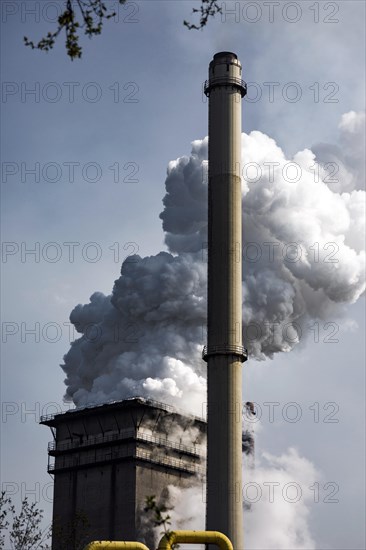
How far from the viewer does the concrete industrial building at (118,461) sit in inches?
2741

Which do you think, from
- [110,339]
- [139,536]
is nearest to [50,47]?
[139,536]

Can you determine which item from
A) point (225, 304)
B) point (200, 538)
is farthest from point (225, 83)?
point (200, 538)

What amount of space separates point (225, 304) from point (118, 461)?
46.2ft

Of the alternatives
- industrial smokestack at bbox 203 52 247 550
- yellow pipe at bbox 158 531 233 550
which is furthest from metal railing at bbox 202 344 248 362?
yellow pipe at bbox 158 531 233 550

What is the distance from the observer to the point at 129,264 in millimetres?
76312

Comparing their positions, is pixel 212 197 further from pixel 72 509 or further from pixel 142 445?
pixel 72 509

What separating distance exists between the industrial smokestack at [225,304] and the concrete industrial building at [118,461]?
9.11 m

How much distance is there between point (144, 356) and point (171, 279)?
555cm

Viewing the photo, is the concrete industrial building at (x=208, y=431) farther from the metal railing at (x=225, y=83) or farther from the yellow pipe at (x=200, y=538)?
the yellow pipe at (x=200, y=538)

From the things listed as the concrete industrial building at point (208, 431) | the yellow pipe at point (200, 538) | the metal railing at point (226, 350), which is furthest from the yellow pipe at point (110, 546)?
the metal railing at point (226, 350)

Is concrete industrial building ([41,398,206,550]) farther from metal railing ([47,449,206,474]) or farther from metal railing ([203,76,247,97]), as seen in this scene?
metal railing ([203,76,247,97])

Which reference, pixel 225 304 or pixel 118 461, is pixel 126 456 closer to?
pixel 118 461

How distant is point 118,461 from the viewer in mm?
71000

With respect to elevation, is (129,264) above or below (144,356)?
above
